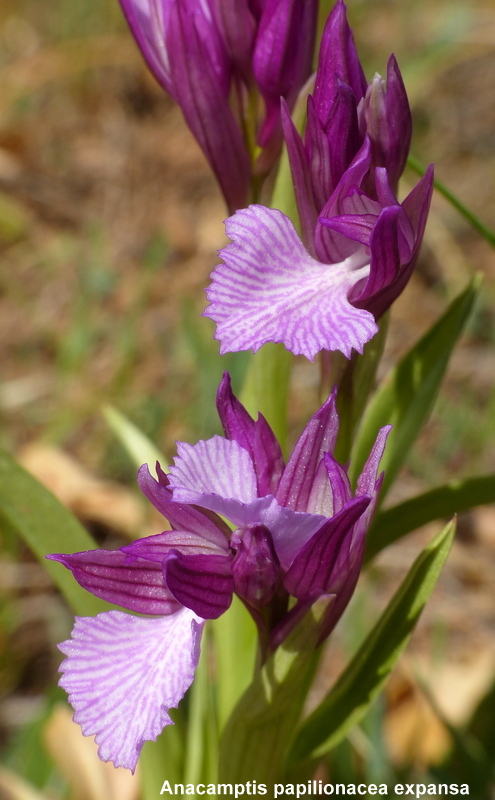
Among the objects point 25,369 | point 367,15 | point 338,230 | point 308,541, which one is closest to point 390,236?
point 338,230

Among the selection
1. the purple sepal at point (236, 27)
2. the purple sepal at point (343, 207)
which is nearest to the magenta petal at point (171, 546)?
the purple sepal at point (343, 207)

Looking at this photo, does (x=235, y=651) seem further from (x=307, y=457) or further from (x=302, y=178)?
(x=302, y=178)

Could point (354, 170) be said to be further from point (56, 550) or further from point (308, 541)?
point (56, 550)

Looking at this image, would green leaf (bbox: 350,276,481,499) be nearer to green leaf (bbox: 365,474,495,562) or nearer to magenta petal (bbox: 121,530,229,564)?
green leaf (bbox: 365,474,495,562)

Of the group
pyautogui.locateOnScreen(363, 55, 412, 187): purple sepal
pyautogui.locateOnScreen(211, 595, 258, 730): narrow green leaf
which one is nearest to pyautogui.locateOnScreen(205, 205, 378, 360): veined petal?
pyautogui.locateOnScreen(363, 55, 412, 187): purple sepal

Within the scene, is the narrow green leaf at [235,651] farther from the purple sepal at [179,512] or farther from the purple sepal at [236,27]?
the purple sepal at [236,27]

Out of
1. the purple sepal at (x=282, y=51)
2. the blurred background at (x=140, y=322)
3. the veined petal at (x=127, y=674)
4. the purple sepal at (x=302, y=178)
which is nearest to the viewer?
the veined petal at (x=127, y=674)
